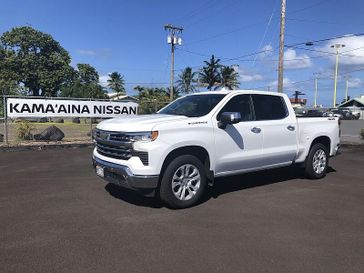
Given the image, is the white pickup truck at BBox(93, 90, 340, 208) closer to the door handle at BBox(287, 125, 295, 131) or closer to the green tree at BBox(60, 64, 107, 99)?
the door handle at BBox(287, 125, 295, 131)

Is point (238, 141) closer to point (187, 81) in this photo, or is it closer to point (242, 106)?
point (242, 106)

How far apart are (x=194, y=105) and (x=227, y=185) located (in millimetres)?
Answer: 1852

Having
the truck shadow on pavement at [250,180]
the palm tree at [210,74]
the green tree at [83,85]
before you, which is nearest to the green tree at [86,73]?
the green tree at [83,85]

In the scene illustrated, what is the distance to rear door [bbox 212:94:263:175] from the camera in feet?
22.0

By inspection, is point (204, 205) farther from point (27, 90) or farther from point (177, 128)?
point (27, 90)

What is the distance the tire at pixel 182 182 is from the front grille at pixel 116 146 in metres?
0.46

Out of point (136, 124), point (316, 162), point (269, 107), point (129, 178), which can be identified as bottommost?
point (316, 162)

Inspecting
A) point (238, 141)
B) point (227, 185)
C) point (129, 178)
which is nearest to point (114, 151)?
point (129, 178)

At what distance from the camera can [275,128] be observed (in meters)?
7.57

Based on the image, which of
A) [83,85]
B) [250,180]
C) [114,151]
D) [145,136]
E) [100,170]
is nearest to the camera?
[145,136]

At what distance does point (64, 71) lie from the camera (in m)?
62.4

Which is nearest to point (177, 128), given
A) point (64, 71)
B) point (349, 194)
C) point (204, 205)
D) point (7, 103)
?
point (204, 205)

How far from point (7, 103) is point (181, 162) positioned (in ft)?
32.2

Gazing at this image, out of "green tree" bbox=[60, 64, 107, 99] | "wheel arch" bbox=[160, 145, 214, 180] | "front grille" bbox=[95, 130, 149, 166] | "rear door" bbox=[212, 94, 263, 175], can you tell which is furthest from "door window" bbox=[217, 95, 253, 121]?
"green tree" bbox=[60, 64, 107, 99]
